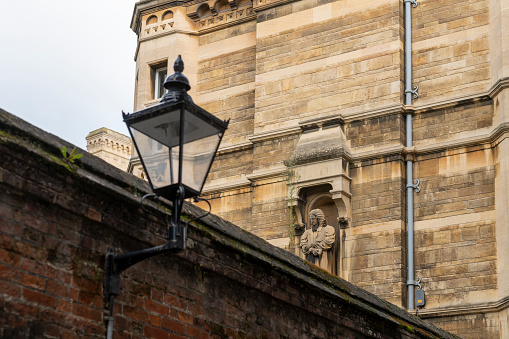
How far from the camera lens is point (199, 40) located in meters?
23.6

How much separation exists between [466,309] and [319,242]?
3071 millimetres

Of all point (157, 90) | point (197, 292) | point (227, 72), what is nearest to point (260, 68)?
point (227, 72)

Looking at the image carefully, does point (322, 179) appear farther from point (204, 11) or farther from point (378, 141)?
point (204, 11)

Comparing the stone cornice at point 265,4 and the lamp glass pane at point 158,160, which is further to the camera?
the stone cornice at point 265,4

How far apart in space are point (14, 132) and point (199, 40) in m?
18.3

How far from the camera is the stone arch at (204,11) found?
77.1 ft

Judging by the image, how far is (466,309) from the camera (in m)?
17.6

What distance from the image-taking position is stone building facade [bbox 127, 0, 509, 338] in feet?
59.3

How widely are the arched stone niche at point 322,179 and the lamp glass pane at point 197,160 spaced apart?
527 inches

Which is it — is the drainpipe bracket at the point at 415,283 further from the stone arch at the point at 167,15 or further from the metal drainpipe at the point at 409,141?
the stone arch at the point at 167,15

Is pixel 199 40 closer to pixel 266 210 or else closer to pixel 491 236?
pixel 266 210

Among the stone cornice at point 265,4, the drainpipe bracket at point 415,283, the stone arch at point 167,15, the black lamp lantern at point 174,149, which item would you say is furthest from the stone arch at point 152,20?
the black lamp lantern at point 174,149

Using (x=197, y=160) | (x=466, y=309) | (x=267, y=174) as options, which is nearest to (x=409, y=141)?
(x=267, y=174)

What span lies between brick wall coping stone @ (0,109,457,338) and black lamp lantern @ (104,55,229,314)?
1.37ft
